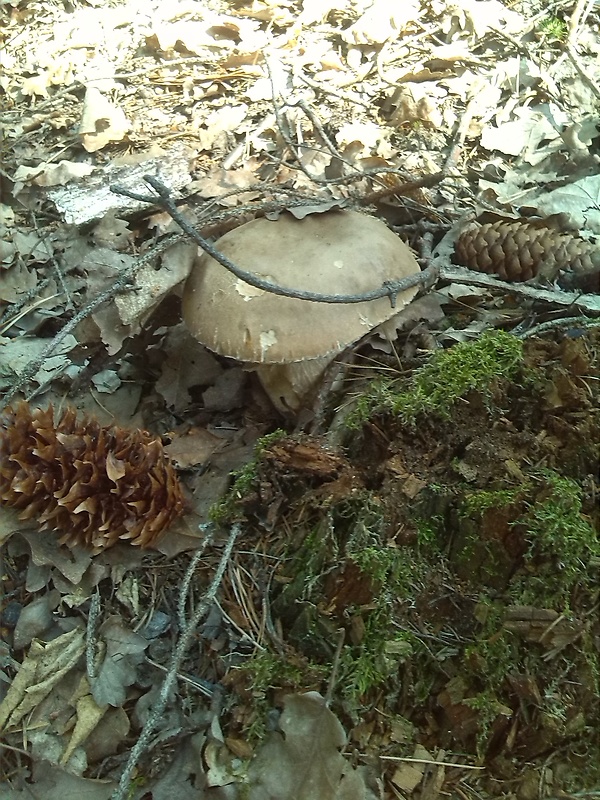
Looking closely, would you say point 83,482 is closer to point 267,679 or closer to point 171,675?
point 171,675

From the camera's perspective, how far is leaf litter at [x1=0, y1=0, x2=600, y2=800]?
1.26 meters

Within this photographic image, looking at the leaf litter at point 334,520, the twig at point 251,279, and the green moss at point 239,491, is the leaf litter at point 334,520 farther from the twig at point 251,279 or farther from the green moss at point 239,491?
the twig at point 251,279

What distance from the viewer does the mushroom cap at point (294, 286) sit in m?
1.63

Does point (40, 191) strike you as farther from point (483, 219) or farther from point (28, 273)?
point (483, 219)

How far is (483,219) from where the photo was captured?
7.06 ft

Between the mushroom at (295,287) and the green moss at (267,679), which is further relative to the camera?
the mushroom at (295,287)

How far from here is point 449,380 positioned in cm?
153

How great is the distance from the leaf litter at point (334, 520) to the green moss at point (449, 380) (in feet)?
0.05

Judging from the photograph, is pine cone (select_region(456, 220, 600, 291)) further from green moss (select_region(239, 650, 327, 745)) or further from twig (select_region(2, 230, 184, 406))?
green moss (select_region(239, 650, 327, 745))

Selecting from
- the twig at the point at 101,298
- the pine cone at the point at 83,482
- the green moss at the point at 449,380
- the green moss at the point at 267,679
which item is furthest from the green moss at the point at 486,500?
the twig at the point at 101,298

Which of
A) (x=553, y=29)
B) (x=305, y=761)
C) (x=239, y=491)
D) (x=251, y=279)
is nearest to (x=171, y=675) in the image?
(x=305, y=761)

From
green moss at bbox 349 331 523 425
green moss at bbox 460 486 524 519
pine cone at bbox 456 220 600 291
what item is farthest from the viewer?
pine cone at bbox 456 220 600 291

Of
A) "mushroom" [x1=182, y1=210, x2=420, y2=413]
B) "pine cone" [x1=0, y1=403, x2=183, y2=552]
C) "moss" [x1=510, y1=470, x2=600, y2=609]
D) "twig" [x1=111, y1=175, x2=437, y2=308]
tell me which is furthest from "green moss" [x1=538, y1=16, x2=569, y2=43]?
"pine cone" [x1=0, y1=403, x2=183, y2=552]

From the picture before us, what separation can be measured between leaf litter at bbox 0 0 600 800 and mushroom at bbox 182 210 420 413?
9 cm
